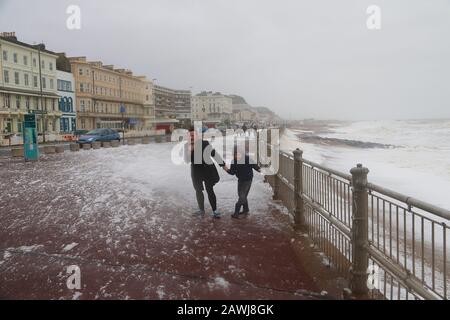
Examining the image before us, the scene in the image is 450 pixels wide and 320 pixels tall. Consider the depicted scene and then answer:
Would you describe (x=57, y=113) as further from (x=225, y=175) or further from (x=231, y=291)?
(x=231, y=291)

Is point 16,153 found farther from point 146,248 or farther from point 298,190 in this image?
point 298,190

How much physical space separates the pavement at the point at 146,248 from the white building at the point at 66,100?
57083mm

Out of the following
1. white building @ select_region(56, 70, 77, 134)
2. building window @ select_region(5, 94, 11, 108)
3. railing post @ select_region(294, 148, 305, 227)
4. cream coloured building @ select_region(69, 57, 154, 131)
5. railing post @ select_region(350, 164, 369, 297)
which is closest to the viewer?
railing post @ select_region(350, 164, 369, 297)

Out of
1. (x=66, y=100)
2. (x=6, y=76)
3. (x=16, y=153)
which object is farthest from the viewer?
(x=66, y=100)

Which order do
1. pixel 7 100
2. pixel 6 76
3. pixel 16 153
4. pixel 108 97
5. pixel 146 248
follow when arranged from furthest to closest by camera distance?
1. pixel 108 97
2. pixel 6 76
3. pixel 7 100
4. pixel 16 153
5. pixel 146 248

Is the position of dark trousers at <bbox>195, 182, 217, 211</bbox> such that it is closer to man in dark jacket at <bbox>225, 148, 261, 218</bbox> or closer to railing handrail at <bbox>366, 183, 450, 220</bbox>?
man in dark jacket at <bbox>225, 148, 261, 218</bbox>

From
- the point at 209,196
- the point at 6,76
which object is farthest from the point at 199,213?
the point at 6,76

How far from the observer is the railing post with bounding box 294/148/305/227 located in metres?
6.31

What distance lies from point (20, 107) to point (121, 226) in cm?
5122

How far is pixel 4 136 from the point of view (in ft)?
122

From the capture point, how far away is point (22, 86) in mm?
52281

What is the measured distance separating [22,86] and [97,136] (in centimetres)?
2592

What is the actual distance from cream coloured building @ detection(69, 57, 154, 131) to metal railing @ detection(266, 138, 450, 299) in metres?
57.4

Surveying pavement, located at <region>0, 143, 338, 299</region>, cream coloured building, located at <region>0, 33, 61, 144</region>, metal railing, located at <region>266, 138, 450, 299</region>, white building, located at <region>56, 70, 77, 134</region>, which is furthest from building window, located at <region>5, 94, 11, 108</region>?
metal railing, located at <region>266, 138, 450, 299</region>
